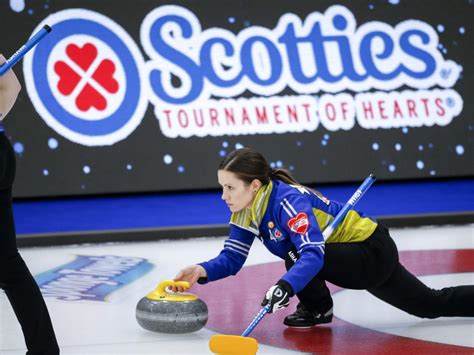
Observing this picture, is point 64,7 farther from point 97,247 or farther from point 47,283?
point 47,283

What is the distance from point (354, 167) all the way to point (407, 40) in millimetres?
1103

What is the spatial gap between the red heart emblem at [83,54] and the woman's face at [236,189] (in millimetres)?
3889

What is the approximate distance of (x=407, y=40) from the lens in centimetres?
732

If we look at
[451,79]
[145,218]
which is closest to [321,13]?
[451,79]

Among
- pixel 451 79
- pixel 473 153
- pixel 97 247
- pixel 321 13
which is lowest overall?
pixel 97 247

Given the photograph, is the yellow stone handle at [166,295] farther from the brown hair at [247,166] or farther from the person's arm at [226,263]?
the brown hair at [247,166]

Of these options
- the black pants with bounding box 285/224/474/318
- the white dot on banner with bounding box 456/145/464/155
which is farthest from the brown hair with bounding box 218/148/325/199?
the white dot on banner with bounding box 456/145/464/155

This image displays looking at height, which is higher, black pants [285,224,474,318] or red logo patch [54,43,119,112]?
red logo patch [54,43,119,112]

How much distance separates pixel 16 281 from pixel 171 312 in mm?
745

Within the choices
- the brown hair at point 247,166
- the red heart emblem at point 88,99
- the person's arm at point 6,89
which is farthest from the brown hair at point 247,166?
the red heart emblem at point 88,99

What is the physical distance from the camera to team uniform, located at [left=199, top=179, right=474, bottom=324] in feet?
10.5

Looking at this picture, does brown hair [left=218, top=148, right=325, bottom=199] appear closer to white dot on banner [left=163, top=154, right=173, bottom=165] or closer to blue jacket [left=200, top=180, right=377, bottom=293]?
blue jacket [left=200, top=180, right=377, bottom=293]

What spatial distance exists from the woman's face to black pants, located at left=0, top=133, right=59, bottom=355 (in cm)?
80

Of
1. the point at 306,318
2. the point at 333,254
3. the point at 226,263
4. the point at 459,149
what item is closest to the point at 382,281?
the point at 333,254
